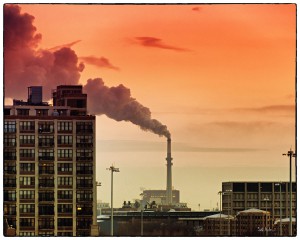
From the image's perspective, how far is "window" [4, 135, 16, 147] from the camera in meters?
61.1

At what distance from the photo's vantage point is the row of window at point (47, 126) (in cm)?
6159

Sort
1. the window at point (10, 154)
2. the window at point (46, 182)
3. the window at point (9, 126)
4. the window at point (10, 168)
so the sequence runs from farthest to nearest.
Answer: the window at point (46, 182) < the window at point (10, 154) < the window at point (10, 168) < the window at point (9, 126)

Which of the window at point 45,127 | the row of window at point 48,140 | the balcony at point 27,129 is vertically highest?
the window at point 45,127

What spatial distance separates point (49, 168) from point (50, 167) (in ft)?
0.69

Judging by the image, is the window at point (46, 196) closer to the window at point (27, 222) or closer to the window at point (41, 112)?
the window at point (27, 222)

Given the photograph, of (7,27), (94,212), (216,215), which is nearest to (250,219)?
(216,215)

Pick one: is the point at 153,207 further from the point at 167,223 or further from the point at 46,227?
the point at 46,227

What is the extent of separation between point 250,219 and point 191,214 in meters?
4.35

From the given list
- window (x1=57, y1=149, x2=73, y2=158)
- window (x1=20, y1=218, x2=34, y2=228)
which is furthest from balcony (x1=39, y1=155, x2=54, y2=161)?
window (x1=20, y1=218, x2=34, y2=228)

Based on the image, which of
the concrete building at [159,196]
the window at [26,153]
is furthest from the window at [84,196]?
the window at [26,153]

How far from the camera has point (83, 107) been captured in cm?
6200

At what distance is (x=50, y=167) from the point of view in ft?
209

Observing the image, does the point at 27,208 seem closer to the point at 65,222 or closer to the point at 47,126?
the point at 65,222

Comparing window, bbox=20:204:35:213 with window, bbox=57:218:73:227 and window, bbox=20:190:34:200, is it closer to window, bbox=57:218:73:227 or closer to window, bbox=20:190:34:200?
window, bbox=20:190:34:200
